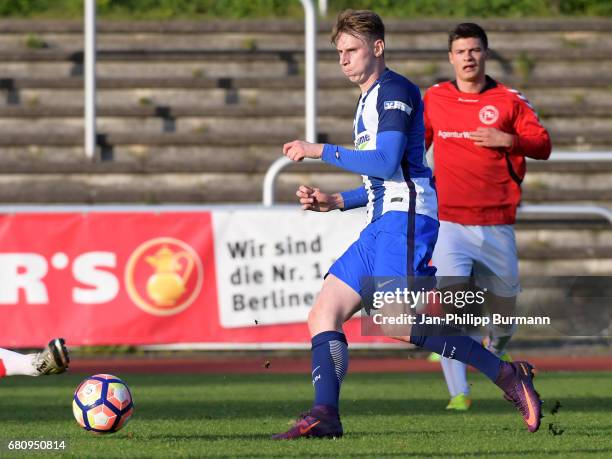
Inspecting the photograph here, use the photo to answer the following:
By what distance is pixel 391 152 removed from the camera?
6.01 metres

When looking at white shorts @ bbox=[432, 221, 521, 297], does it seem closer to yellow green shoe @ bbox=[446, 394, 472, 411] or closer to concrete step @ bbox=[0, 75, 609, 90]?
yellow green shoe @ bbox=[446, 394, 472, 411]

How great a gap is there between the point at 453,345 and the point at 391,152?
3.20 ft

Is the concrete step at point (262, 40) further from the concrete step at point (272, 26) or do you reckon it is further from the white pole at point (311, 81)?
the white pole at point (311, 81)

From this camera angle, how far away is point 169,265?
12352 mm

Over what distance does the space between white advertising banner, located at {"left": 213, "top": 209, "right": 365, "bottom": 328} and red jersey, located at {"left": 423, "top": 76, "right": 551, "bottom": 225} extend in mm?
4370

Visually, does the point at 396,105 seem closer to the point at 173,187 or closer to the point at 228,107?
the point at 173,187

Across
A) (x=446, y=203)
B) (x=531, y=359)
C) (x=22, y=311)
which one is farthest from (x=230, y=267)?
(x=446, y=203)

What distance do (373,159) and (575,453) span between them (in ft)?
5.20

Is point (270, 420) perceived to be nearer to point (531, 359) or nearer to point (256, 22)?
point (531, 359)

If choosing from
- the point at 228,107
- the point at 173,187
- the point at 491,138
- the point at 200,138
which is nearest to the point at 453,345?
the point at 491,138

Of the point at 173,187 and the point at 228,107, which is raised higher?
the point at 228,107

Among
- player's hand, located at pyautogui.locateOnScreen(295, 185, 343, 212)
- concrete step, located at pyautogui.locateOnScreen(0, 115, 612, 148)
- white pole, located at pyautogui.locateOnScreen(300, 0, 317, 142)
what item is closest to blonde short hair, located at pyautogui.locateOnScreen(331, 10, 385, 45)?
player's hand, located at pyautogui.locateOnScreen(295, 185, 343, 212)

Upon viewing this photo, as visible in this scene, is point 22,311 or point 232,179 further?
point 232,179

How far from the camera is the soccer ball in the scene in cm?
615
